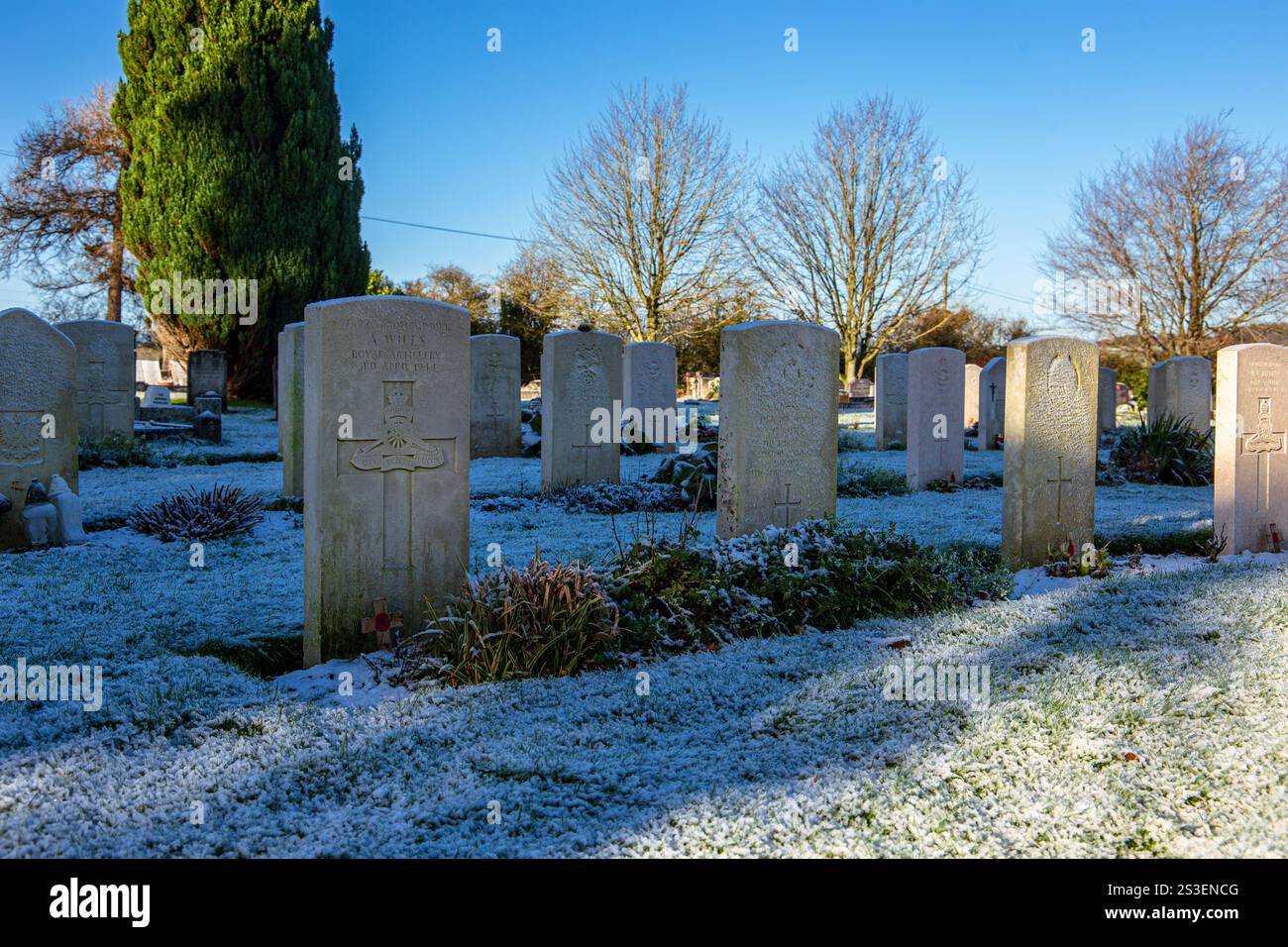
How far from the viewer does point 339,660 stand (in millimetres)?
4430

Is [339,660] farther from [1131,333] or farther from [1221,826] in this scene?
[1131,333]

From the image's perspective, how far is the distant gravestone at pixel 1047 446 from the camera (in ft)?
21.8

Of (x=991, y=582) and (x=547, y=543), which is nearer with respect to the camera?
(x=991, y=582)

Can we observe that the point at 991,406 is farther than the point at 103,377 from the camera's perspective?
Yes

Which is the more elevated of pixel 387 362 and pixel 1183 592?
pixel 387 362

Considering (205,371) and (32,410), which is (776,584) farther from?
(205,371)

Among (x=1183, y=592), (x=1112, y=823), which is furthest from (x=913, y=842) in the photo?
(x=1183, y=592)

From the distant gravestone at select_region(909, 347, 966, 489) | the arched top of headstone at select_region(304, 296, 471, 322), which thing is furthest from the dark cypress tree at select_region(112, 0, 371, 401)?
the arched top of headstone at select_region(304, 296, 471, 322)

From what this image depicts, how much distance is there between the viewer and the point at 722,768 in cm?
300

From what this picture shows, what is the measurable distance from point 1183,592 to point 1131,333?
963 inches

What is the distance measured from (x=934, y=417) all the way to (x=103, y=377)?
1215 cm

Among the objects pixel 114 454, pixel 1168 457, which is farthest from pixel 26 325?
pixel 1168 457

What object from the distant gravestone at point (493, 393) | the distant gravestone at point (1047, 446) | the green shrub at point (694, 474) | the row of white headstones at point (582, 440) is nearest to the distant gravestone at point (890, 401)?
the green shrub at point (694, 474)
